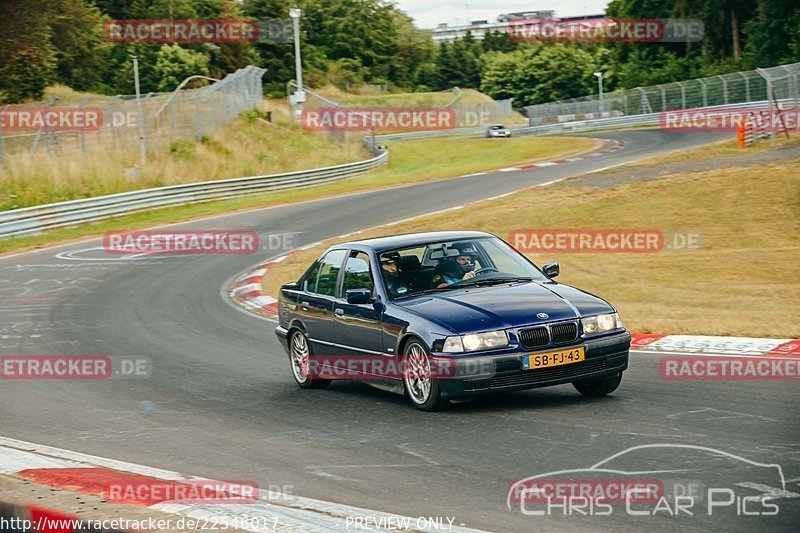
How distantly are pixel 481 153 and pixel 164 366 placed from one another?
156ft

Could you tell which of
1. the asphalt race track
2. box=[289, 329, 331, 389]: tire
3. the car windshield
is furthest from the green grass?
the car windshield

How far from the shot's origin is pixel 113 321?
16344mm

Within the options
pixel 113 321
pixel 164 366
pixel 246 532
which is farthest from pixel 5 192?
pixel 246 532

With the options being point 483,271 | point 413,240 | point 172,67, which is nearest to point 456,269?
point 483,271

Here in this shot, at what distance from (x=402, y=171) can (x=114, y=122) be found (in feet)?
47.4

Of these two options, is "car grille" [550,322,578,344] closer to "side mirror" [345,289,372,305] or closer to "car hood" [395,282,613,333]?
"car hood" [395,282,613,333]

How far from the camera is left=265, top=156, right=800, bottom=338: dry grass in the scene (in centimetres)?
1438

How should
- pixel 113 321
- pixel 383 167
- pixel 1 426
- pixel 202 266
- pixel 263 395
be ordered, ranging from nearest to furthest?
pixel 1 426 → pixel 263 395 → pixel 113 321 → pixel 202 266 → pixel 383 167

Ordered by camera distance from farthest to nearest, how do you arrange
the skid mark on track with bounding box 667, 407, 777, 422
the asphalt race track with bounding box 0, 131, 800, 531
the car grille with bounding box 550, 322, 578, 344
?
the car grille with bounding box 550, 322, 578, 344 < the skid mark on track with bounding box 667, 407, 777, 422 < the asphalt race track with bounding box 0, 131, 800, 531

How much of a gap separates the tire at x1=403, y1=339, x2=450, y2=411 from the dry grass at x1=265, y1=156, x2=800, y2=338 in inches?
186

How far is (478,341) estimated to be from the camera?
8.16 meters

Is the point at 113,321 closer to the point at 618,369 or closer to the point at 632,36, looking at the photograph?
the point at 618,369

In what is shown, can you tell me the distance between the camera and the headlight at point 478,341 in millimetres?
8133

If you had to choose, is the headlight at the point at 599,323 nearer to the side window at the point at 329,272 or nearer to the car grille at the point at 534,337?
the car grille at the point at 534,337
